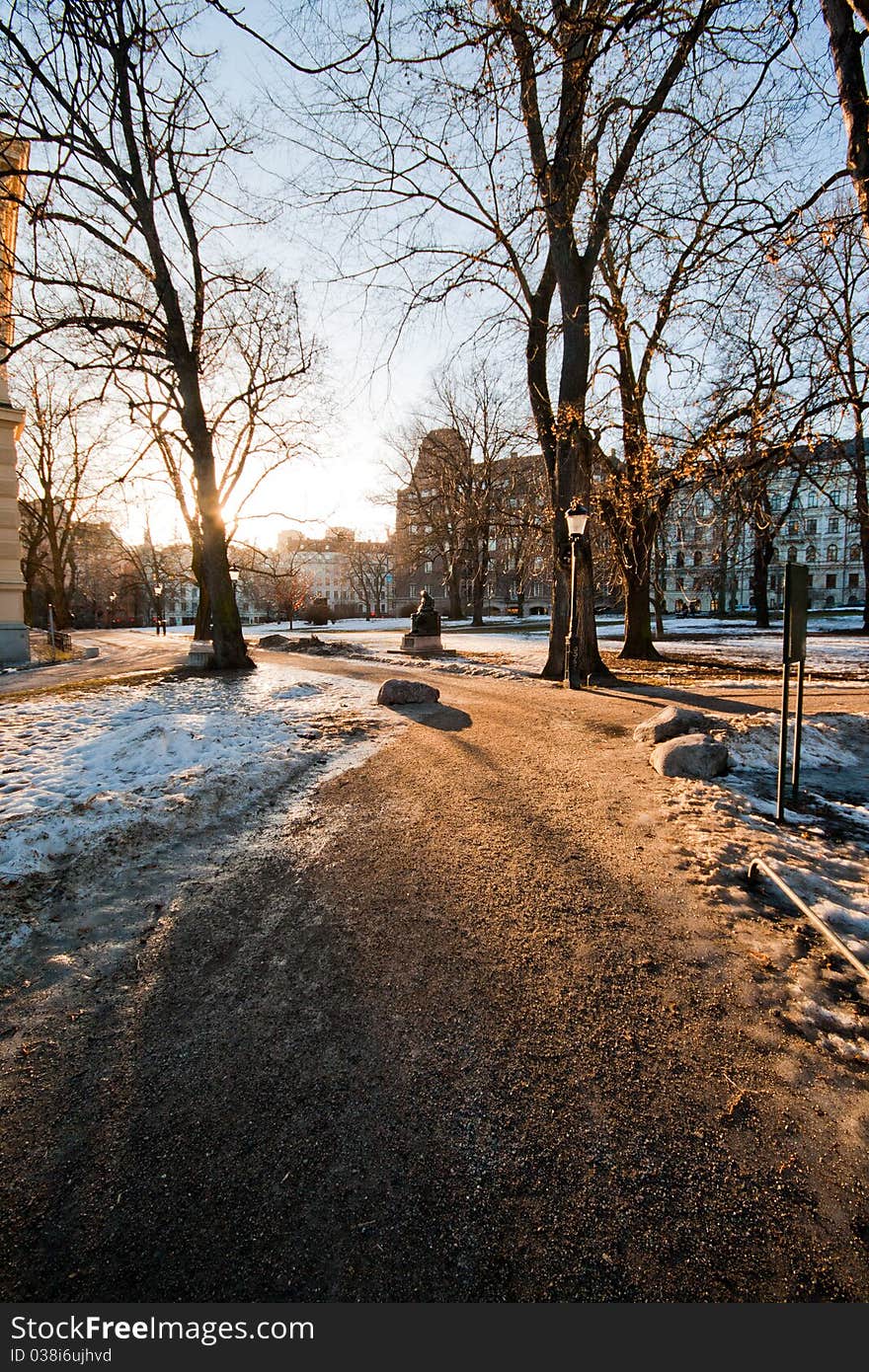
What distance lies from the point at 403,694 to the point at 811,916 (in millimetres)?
7150

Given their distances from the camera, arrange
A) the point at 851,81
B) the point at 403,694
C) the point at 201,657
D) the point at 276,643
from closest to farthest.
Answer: the point at 851,81 → the point at 403,694 → the point at 201,657 → the point at 276,643

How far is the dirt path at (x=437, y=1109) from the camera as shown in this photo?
5.14ft

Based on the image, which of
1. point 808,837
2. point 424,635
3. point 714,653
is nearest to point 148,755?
point 808,837

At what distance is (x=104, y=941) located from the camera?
3.19m

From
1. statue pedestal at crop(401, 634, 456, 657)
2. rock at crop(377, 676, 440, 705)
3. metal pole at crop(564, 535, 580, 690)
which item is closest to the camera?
rock at crop(377, 676, 440, 705)

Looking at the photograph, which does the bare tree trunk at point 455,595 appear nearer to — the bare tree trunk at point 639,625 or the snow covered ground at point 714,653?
the snow covered ground at point 714,653

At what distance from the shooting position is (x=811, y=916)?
2.87 metres

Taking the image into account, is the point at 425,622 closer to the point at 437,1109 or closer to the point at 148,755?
the point at 148,755

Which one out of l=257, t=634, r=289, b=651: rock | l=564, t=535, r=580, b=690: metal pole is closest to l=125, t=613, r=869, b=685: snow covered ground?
l=564, t=535, r=580, b=690: metal pole

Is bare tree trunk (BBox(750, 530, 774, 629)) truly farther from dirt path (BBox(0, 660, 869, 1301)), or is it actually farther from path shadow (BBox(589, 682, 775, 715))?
dirt path (BBox(0, 660, 869, 1301))

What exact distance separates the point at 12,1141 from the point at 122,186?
14.4 meters

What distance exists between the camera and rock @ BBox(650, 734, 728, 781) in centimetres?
555

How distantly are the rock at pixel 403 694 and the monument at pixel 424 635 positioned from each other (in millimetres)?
9835

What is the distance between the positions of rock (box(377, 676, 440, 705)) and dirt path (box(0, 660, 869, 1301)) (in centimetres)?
580
